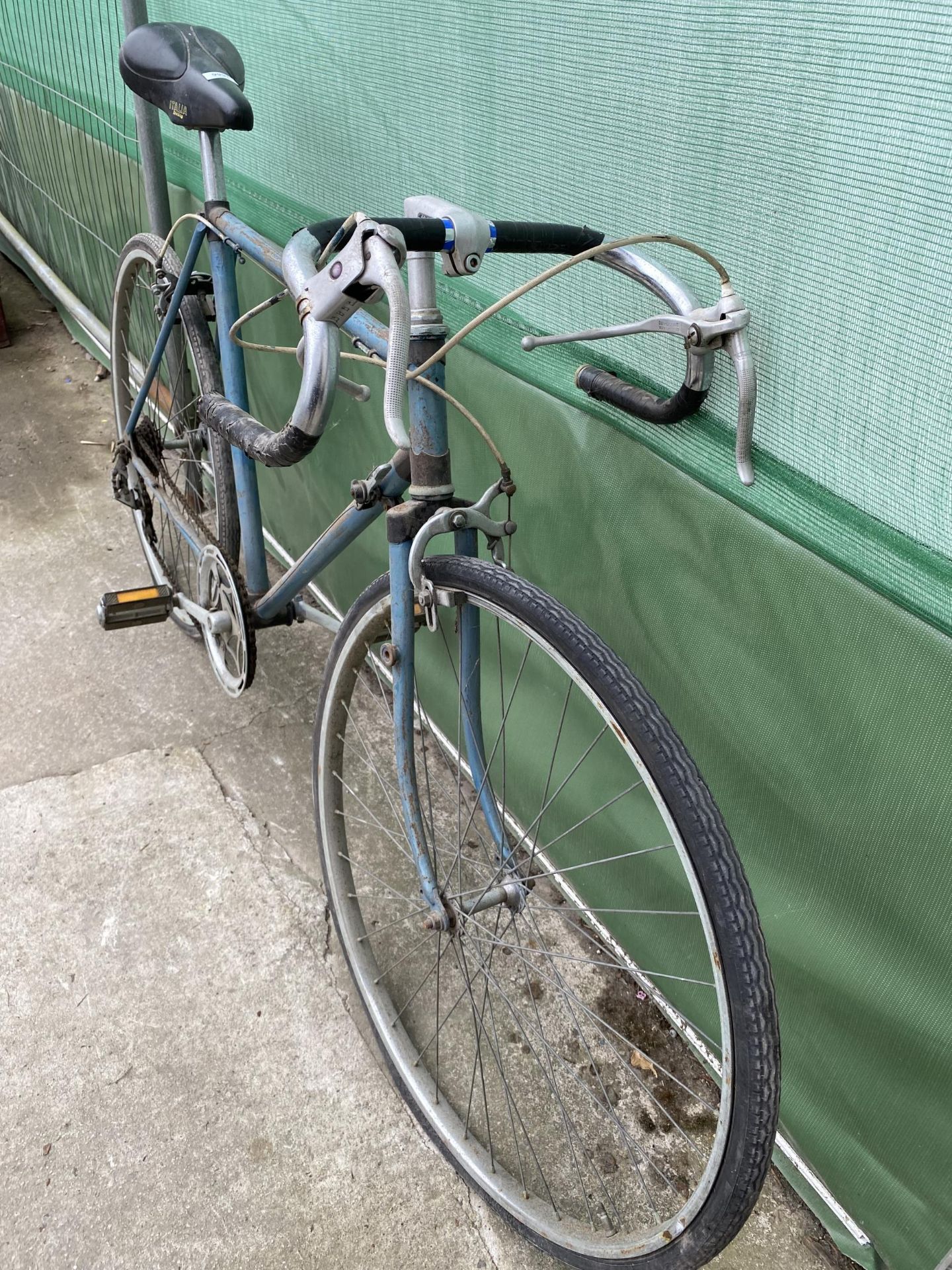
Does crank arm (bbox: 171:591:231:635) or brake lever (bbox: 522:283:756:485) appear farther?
crank arm (bbox: 171:591:231:635)

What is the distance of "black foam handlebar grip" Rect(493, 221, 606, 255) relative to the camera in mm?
1083

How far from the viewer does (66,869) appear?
2053mm

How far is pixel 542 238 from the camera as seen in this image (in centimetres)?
111

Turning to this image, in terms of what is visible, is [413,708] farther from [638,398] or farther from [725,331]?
[725,331]

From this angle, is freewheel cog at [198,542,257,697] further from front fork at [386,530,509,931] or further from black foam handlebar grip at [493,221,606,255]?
black foam handlebar grip at [493,221,606,255]

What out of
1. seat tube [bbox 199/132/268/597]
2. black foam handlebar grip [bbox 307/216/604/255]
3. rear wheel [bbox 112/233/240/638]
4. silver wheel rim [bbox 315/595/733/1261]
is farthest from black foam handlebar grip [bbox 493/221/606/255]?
rear wheel [bbox 112/233/240/638]

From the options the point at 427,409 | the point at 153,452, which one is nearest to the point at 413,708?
the point at 427,409

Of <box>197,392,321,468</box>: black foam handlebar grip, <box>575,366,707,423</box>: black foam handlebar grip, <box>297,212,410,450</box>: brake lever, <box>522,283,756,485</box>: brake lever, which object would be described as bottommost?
<box>197,392,321,468</box>: black foam handlebar grip

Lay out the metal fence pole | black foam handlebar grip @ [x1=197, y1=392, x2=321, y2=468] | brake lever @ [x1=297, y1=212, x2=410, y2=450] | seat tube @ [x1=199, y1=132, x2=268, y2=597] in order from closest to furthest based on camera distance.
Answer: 1. brake lever @ [x1=297, y1=212, x2=410, y2=450]
2. black foam handlebar grip @ [x1=197, y1=392, x2=321, y2=468]
3. seat tube @ [x1=199, y1=132, x2=268, y2=597]
4. the metal fence pole

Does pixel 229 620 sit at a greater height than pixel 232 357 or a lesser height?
lesser

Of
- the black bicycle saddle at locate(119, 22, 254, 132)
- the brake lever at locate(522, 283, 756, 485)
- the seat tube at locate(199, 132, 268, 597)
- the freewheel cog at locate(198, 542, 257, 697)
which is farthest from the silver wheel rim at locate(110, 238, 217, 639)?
the brake lever at locate(522, 283, 756, 485)

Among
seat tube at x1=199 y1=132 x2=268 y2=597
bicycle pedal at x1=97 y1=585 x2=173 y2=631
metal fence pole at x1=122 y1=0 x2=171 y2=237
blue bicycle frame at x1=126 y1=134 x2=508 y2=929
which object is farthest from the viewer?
metal fence pole at x1=122 y1=0 x2=171 y2=237

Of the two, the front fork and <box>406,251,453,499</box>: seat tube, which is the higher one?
<box>406,251,453,499</box>: seat tube

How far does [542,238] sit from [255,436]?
648 millimetres
